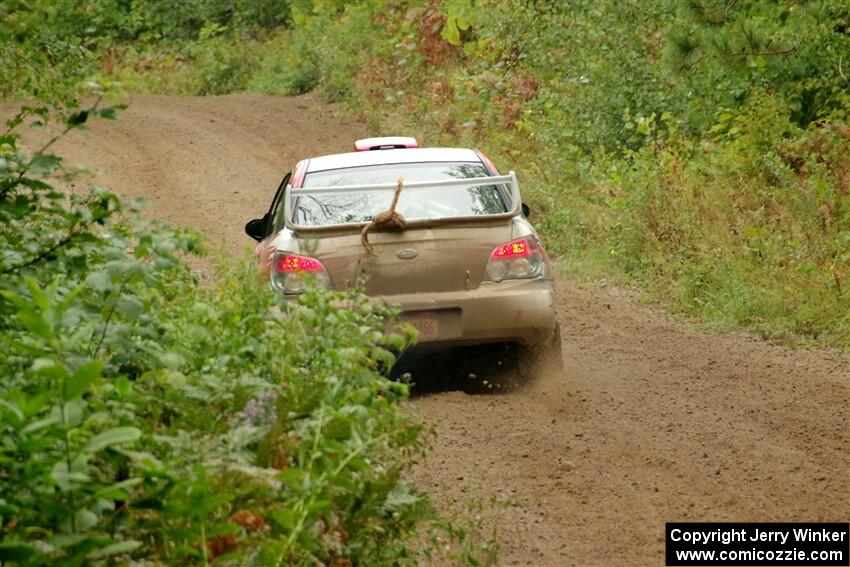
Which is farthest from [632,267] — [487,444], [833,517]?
[833,517]

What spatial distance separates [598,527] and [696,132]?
11.4m

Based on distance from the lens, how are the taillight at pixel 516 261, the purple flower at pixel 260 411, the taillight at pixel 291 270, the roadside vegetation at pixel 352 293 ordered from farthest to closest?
the taillight at pixel 516 261 → the taillight at pixel 291 270 → the purple flower at pixel 260 411 → the roadside vegetation at pixel 352 293

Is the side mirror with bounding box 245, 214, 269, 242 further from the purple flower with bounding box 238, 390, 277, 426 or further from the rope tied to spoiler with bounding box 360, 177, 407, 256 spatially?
the purple flower with bounding box 238, 390, 277, 426

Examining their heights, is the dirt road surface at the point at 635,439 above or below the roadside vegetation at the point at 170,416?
below

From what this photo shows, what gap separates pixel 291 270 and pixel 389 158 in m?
1.66

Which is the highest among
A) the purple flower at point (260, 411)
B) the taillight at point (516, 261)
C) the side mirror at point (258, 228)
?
the purple flower at point (260, 411)

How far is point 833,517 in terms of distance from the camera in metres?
6.62

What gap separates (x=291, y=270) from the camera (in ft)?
30.7

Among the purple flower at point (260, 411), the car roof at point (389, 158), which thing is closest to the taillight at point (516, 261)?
the car roof at point (389, 158)

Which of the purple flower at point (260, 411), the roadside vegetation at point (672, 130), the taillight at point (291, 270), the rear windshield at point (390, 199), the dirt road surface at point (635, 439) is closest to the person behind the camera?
the purple flower at point (260, 411)

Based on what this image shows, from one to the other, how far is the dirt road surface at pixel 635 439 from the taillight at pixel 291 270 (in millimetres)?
947

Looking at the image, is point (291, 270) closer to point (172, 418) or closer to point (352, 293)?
point (352, 293)

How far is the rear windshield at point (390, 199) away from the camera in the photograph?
9.58 metres

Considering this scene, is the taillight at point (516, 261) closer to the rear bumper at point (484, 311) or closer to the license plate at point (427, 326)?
the rear bumper at point (484, 311)
